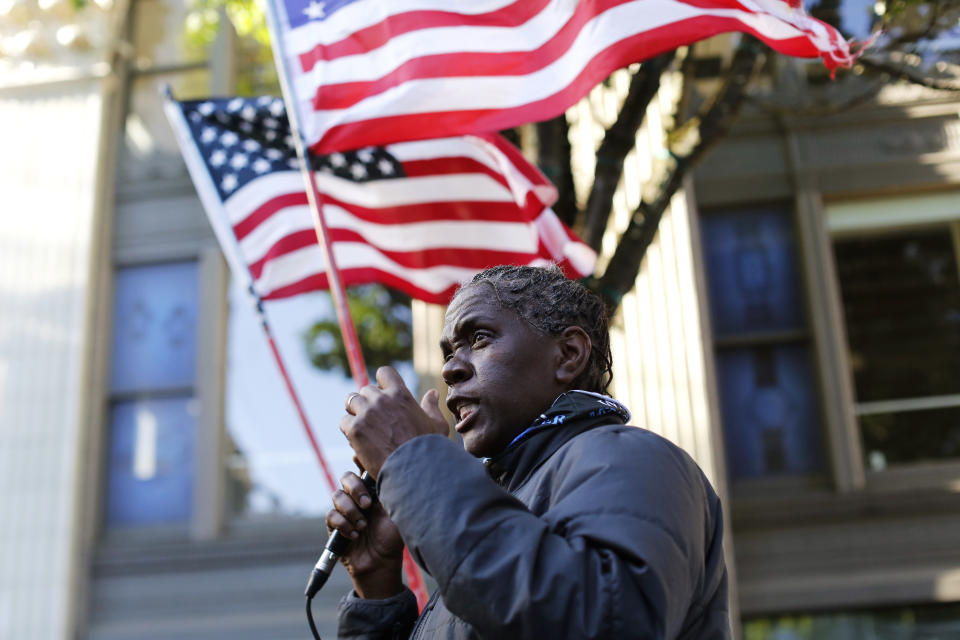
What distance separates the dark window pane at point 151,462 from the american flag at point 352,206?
323 centimetres

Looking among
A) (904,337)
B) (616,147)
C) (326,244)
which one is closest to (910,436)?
(904,337)

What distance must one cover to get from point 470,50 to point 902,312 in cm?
466

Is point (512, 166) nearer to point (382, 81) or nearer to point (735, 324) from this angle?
point (382, 81)

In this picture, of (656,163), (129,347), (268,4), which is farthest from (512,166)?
(129,347)

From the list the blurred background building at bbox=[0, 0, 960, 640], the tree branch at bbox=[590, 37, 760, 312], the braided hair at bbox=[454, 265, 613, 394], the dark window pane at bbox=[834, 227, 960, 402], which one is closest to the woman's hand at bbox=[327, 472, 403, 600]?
the braided hair at bbox=[454, 265, 613, 394]

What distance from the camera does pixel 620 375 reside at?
23.7 ft

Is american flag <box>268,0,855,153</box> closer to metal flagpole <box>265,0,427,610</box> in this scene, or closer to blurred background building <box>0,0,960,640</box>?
metal flagpole <box>265,0,427,610</box>

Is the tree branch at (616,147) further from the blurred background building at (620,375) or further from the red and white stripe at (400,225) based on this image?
the blurred background building at (620,375)

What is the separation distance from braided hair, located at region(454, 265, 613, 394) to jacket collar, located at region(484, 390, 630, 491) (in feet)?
0.44

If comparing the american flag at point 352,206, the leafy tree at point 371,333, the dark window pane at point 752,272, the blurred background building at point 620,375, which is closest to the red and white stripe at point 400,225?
the american flag at point 352,206

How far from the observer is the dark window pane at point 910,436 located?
7160 mm

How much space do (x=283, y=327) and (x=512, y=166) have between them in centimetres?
402

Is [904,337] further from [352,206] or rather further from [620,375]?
[352,206]

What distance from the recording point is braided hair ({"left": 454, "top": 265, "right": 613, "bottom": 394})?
219 centimetres
